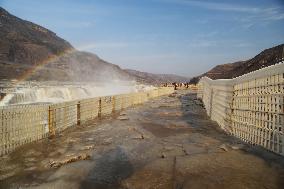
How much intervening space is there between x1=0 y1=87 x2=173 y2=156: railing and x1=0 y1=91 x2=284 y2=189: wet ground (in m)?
0.30

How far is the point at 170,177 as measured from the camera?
491 cm

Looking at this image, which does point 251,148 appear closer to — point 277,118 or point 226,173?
point 277,118

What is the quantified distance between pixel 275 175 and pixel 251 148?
6.28ft

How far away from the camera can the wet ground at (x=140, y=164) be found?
4.68 metres

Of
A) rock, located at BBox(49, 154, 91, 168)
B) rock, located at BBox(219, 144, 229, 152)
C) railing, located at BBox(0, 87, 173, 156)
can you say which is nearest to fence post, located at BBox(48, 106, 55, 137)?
railing, located at BBox(0, 87, 173, 156)

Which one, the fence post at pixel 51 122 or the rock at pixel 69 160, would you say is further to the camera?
the fence post at pixel 51 122

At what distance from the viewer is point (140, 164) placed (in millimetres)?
5785

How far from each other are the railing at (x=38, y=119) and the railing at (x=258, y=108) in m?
5.69

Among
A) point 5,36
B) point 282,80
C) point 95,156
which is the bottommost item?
point 95,156

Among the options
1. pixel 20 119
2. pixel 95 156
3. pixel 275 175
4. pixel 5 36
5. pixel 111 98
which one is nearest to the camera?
pixel 275 175

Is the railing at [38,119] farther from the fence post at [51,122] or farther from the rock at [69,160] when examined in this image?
the rock at [69,160]

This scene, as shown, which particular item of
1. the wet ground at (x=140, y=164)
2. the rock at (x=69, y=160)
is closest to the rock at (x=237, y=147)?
the wet ground at (x=140, y=164)

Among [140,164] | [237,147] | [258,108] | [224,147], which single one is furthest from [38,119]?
[258,108]

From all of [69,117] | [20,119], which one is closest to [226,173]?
[20,119]
